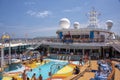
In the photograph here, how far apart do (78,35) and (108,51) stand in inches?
229

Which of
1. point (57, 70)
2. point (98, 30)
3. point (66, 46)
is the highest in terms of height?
point (98, 30)

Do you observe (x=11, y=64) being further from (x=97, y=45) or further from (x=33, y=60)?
(x=97, y=45)

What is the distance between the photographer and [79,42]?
29219 millimetres

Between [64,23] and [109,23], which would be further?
[109,23]

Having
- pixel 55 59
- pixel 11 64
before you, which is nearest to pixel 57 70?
pixel 11 64

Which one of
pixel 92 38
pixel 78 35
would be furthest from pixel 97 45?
pixel 78 35

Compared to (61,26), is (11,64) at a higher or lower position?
lower

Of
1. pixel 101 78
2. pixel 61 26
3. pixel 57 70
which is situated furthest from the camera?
pixel 61 26

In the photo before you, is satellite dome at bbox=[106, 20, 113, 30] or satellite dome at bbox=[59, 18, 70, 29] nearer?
satellite dome at bbox=[59, 18, 70, 29]

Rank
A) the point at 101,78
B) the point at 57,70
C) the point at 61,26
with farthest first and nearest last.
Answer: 1. the point at 61,26
2. the point at 57,70
3. the point at 101,78

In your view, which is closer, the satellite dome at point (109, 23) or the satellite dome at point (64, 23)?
the satellite dome at point (64, 23)

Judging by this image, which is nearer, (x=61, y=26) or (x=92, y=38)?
(x=92, y=38)

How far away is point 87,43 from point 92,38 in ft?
9.42

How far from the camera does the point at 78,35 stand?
1267 inches
